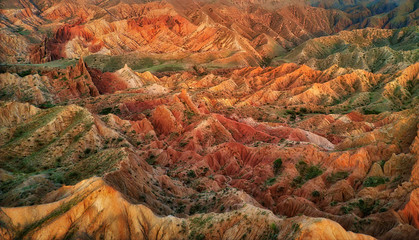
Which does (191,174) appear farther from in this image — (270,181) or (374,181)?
(374,181)

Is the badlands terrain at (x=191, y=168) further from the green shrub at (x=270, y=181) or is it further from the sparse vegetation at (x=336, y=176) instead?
the green shrub at (x=270, y=181)

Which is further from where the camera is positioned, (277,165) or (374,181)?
(277,165)

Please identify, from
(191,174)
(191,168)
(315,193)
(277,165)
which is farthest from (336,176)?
(191,168)

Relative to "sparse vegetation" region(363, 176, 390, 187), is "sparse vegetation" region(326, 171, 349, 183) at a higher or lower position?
lower

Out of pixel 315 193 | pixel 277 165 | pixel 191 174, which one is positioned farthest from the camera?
pixel 277 165

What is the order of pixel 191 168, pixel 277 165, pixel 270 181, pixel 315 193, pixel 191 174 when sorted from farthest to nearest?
pixel 191 168 < pixel 277 165 < pixel 191 174 < pixel 270 181 < pixel 315 193

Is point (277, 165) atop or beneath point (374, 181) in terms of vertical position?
beneath

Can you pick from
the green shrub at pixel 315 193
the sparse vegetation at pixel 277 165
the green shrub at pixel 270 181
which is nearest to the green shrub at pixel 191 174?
the green shrub at pixel 270 181

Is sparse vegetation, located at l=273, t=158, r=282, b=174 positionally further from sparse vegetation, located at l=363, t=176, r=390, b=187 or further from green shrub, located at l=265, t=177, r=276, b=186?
sparse vegetation, located at l=363, t=176, r=390, b=187

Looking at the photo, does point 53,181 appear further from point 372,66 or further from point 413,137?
point 372,66

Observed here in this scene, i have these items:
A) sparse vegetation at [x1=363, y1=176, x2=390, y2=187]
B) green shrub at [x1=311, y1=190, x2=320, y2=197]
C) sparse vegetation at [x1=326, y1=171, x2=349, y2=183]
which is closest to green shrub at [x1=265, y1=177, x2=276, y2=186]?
green shrub at [x1=311, y1=190, x2=320, y2=197]

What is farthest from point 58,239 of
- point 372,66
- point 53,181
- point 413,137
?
point 372,66
